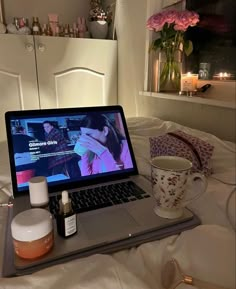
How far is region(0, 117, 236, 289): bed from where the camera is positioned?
0.24 metres

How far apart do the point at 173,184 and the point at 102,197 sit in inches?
6.1

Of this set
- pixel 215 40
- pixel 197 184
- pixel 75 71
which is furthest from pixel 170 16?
pixel 75 71

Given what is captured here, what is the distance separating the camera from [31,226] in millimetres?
286

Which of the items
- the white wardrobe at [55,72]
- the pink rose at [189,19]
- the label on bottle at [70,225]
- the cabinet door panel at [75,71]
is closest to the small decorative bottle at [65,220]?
the label on bottle at [70,225]

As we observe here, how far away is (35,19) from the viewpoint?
1454mm

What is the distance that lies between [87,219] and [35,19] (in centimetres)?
145

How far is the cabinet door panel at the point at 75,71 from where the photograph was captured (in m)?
1.37

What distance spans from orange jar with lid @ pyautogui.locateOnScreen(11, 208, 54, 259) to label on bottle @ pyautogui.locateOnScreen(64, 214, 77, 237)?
0.03 meters

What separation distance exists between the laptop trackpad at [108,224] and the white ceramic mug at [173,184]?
0.18ft

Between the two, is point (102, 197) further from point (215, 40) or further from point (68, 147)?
point (215, 40)

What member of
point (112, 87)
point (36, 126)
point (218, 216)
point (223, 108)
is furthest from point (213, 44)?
point (112, 87)

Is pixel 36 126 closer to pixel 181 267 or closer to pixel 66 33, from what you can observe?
pixel 181 267

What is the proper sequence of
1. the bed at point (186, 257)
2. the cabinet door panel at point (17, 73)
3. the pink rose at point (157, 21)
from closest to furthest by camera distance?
the bed at point (186, 257) → the pink rose at point (157, 21) → the cabinet door panel at point (17, 73)

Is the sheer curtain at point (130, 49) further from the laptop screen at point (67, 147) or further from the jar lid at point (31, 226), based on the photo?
the jar lid at point (31, 226)
